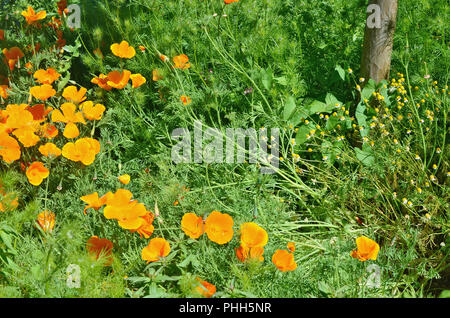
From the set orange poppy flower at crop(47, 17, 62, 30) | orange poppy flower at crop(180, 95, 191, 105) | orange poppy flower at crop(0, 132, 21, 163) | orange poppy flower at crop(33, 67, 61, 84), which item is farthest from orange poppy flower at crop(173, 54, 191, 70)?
orange poppy flower at crop(47, 17, 62, 30)

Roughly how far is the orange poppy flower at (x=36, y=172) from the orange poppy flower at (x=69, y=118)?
0.20 meters

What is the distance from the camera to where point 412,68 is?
2518mm

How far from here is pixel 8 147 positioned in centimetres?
194

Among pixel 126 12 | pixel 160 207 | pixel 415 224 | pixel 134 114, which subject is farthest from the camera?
pixel 126 12

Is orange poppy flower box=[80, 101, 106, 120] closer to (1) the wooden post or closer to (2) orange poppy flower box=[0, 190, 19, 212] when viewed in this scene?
(2) orange poppy flower box=[0, 190, 19, 212]

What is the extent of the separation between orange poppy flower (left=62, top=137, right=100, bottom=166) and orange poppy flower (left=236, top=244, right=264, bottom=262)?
0.84 meters

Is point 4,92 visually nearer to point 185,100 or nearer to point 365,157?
point 185,100

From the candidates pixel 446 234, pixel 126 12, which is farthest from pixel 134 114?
pixel 446 234

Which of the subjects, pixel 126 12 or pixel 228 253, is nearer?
pixel 228 253

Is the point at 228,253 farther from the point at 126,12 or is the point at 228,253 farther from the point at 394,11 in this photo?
the point at 126,12

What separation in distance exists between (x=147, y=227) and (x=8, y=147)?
75 centimetres

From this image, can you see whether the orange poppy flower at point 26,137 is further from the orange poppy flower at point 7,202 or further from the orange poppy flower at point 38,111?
the orange poppy flower at point 7,202

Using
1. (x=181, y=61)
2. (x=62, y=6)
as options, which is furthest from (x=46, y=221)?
(x=62, y=6)
